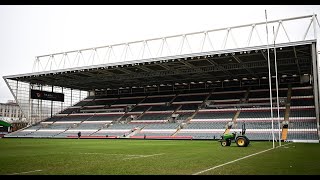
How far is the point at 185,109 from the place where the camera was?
54.3 m

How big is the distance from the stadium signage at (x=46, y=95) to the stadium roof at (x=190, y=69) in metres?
2.12

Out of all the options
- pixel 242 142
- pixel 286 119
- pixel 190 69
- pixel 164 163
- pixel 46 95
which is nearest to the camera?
pixel 164 163

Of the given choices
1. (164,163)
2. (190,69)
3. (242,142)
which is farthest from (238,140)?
(190,69)

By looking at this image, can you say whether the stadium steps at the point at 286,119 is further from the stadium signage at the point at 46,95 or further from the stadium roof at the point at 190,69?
the stadium signage at the point at 46,95

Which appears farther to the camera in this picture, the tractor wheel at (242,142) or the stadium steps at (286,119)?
the stadium steps at (286,119)

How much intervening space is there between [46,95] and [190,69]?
30559 millimetres

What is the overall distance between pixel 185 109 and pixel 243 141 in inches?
1119

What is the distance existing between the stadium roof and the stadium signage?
2.12 metres

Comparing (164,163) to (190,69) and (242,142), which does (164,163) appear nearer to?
(242,142)

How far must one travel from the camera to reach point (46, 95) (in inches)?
2469

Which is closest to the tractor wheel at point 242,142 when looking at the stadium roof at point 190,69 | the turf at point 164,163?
the turf at point 164,163

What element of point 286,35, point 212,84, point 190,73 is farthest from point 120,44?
point 286,35

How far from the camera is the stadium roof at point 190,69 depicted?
130 ft

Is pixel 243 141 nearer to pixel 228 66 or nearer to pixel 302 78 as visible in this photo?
pixel 228 66
